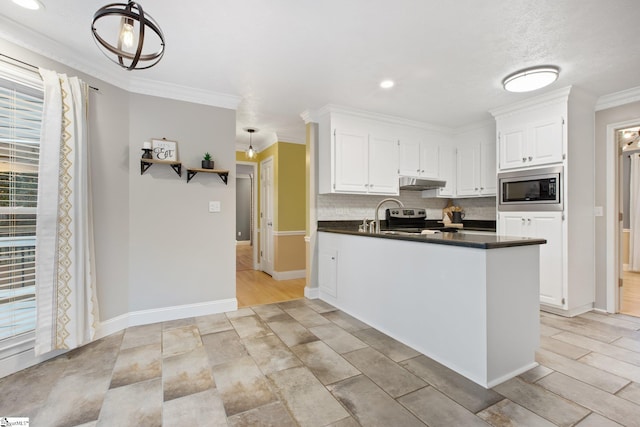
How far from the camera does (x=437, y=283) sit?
218 centimetres

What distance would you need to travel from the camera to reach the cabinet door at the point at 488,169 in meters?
4.14

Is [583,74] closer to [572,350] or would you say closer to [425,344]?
[572,350]

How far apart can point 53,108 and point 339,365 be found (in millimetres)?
2867

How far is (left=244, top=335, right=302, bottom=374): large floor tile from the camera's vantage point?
84.7 inches

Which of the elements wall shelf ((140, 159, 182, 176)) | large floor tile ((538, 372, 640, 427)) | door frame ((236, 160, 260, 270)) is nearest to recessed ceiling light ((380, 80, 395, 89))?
wall shelf ((140, 159, 182, 176))

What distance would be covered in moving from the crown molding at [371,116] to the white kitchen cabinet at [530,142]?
98 cm

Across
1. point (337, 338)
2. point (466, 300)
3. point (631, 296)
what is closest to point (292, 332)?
point (337, 338)

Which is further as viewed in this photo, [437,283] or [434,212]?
[434,212]

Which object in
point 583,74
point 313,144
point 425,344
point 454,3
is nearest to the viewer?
point 454,3

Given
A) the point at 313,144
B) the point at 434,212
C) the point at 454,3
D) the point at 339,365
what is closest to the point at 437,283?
the point at 339,365

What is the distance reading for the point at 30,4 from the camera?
1858 mm

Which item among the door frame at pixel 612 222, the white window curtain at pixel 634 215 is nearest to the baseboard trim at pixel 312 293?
the door frame at pixel 612 222

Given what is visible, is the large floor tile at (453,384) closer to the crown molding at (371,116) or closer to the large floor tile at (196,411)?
the large floor tile at (196,411)

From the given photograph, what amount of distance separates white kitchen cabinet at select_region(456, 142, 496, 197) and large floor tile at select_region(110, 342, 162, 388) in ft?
14.2
